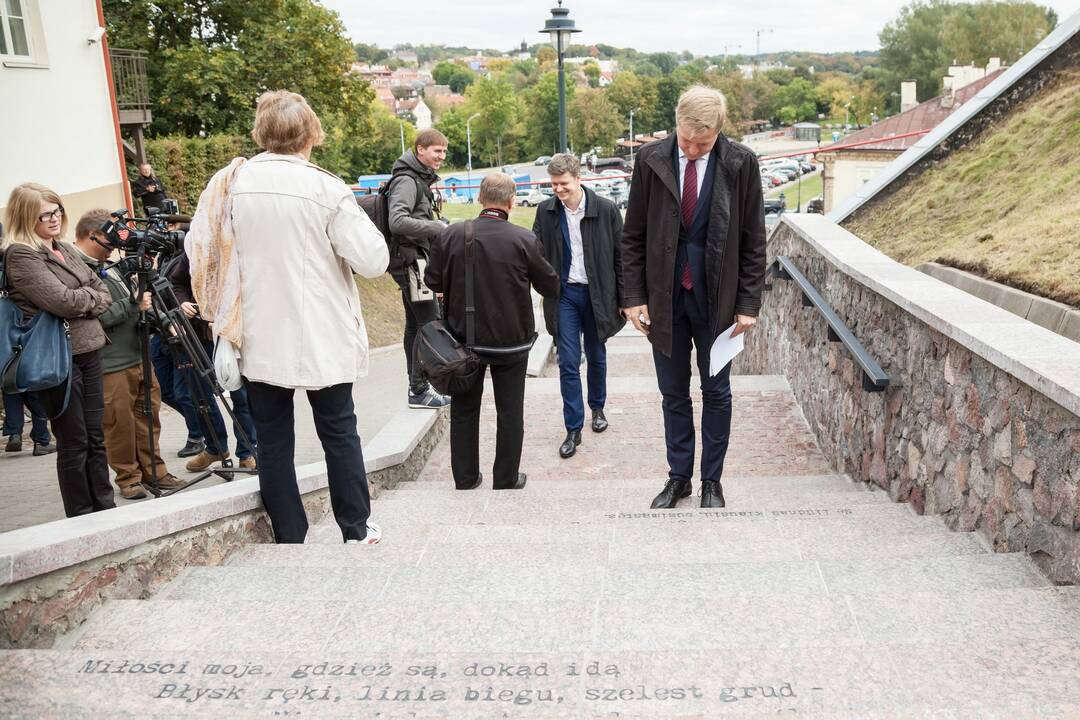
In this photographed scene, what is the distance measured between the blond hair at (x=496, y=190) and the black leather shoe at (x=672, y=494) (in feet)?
5.16

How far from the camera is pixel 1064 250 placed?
5582 mm

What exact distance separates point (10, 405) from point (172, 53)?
710 inches

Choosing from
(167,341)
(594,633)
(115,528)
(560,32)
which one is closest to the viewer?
(594,633)

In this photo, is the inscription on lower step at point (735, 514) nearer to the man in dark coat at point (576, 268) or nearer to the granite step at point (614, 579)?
the granite step at point (614, 579)

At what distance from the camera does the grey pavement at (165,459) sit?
238 inches

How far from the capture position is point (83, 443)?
15.6 ft

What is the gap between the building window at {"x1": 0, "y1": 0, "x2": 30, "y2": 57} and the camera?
12656 mm

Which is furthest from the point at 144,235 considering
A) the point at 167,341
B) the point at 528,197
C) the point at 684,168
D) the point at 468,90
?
the point at 468,90

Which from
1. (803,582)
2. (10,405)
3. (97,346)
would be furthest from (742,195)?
(10,405)

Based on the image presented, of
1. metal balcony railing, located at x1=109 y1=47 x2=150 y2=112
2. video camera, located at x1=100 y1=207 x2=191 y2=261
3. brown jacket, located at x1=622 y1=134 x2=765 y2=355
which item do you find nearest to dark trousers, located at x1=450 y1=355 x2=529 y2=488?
brown jacket, located at x1=622 y1=134 x2=765 y2=355

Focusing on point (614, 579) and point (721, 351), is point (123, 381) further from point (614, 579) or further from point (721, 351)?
point (614, 579)

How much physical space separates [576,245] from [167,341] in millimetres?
2430

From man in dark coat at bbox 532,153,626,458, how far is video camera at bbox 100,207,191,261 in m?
2.07

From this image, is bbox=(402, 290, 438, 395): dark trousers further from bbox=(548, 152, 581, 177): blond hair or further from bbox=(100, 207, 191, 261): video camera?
bbox=(100, 207, 191, 261): video camera
